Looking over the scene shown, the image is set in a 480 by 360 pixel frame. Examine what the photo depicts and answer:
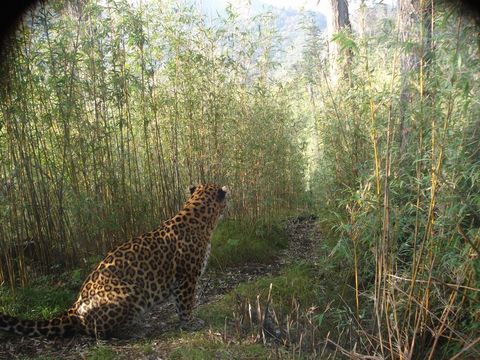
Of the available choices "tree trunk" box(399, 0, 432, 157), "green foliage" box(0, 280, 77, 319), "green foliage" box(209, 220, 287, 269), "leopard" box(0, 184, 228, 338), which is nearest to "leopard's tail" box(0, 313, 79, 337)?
"leopard" box(0, 184, 228, 338)

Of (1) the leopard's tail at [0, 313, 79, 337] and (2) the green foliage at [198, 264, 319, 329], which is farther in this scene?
(2) the green foliage at [198, 264, 319, 329]

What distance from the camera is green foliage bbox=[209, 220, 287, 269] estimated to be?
259 inches

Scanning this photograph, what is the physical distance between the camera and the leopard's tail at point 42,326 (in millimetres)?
3736

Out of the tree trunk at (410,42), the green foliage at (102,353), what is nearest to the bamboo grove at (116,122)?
the green foliage at (102,353)

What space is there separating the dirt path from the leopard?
0.36 ft

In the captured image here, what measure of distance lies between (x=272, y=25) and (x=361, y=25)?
4.27 meters

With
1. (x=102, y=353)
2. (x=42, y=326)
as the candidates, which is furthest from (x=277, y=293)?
(x=42, y=326)

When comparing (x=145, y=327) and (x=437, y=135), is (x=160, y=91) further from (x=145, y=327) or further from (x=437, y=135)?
(x=437, y=135)

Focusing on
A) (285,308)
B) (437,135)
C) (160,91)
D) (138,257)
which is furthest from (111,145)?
(437,135)

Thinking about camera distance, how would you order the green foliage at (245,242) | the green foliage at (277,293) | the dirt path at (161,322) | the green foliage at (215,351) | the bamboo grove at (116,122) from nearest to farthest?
the green foliage at (215,351)
the dirt path at (161,322)
the green foliage at (277,293)
the bamboo grove at (116,122)
the green foliage at (245,242)

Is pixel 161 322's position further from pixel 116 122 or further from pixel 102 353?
pixel 116 122

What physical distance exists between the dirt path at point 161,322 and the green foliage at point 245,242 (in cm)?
13

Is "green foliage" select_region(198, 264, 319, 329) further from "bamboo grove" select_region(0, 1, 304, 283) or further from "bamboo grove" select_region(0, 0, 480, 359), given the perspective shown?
"bamboo grove" select_region(0, 1, 304, 283)

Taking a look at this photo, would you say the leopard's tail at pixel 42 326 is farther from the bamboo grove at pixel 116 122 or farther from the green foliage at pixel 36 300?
the bamboo grove at pixel 116 122
